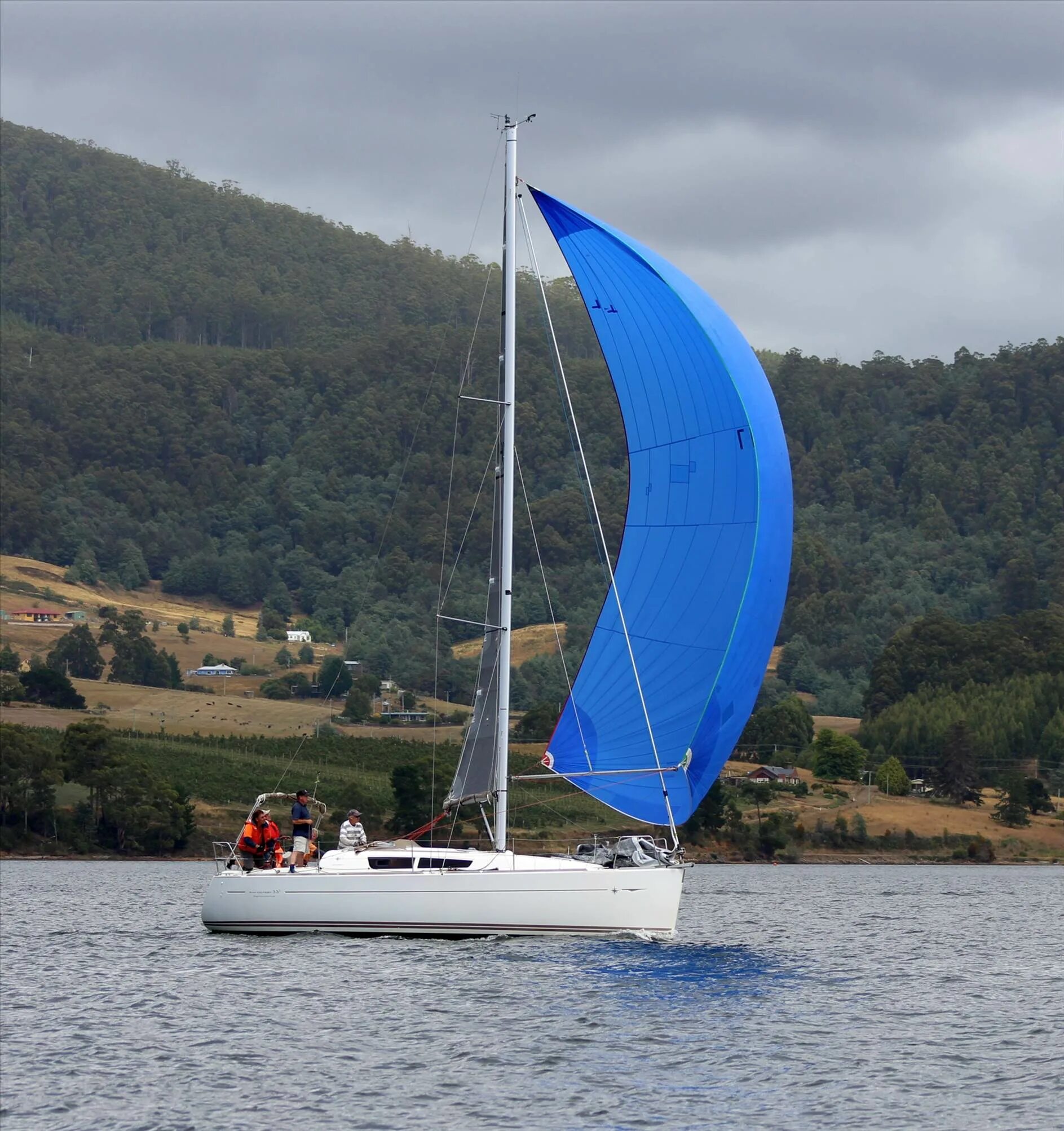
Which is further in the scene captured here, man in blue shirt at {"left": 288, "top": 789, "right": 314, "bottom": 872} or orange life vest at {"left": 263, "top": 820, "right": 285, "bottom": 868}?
orange life vest at {"left": 263, "top": 820, "right": 285, "bottom": 868}

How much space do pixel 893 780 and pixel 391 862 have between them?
317 ft

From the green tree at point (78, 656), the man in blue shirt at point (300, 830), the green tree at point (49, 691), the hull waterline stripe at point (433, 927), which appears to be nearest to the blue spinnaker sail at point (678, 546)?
the hull waterline stripe at point (433, 927)

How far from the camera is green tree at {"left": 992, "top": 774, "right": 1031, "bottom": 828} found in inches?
4601

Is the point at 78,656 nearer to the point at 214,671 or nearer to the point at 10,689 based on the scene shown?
the point at 214,671

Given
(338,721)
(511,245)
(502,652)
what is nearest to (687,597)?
(502,652)

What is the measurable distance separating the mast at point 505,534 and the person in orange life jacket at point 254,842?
4385 mm

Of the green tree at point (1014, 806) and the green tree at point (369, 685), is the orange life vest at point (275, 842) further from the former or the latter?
the green tree at point (369, 685)

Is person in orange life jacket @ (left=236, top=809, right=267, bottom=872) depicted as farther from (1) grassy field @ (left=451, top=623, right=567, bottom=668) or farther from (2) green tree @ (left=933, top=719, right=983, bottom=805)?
(1) grassy field @ (left=451, top=623, right=567, bottom=668)

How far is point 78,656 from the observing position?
163750mm

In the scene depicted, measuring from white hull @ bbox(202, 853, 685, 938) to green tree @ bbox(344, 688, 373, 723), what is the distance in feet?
368

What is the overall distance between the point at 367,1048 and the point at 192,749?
91.5 meters

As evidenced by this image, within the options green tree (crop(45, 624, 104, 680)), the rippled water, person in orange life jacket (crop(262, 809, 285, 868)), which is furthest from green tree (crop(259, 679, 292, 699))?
person in orange life jacket (crop(262, 809, 285, 868))

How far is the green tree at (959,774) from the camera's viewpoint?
4840 inches

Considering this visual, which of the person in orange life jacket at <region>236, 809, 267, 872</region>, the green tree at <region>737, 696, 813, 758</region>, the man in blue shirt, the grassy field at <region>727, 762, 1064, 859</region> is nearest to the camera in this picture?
the man in blue shirt
